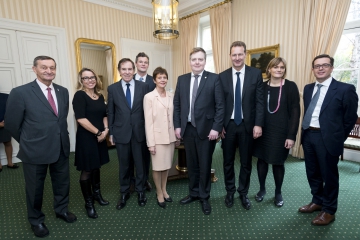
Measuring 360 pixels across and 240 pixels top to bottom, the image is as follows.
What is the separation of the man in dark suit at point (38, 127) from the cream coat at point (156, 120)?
2.64 ft

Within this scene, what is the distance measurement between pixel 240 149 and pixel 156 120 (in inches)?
38.0

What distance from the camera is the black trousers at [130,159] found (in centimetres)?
242

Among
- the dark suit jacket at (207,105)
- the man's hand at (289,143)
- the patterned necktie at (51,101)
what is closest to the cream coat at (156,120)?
the dark suit jacket at (207,105)

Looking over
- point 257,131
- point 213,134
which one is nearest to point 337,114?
point 257,131

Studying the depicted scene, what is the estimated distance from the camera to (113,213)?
2377mm

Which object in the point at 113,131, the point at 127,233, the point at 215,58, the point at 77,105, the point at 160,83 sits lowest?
the point at 127,233

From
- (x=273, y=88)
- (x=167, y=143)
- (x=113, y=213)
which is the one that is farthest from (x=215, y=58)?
(x=113, y=213)

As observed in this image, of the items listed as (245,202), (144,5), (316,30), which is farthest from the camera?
(144,5)

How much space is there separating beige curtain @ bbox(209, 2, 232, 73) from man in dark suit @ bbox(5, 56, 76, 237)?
13.1ft

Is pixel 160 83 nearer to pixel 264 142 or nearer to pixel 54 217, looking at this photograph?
pixel 264 142

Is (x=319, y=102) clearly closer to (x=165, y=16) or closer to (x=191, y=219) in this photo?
(x=191, y=219)

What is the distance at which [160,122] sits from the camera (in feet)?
7.54

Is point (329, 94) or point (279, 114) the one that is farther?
point (279, 114)

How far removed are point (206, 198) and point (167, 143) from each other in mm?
758
